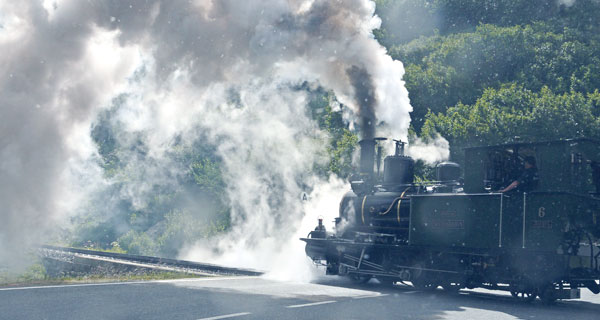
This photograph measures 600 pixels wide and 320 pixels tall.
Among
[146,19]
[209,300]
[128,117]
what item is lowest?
[209,300]

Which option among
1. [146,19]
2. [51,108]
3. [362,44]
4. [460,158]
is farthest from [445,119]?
[51,108]

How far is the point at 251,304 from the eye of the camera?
10.1 metres

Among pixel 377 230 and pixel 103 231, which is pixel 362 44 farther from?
pixel 103 231

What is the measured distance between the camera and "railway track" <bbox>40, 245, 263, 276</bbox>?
62.6 feet

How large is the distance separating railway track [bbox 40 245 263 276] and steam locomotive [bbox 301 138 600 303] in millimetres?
4718

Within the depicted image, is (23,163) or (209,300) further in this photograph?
(23,163)

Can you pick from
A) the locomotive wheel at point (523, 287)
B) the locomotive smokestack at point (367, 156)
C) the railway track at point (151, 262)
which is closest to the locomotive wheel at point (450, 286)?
the locomotive wheel at point (523, 287)

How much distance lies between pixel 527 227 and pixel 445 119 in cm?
1821

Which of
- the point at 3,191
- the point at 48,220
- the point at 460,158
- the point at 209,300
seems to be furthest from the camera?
the point at 460,158

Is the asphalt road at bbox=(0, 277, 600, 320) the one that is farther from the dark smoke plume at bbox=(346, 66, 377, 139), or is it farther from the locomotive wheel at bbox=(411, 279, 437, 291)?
the dark smoke plume at bbox=(346, 66, 377, 139)

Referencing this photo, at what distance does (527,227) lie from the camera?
459 inches

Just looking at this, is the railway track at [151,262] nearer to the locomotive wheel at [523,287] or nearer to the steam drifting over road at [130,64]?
the steam drifting over road at [130,64]

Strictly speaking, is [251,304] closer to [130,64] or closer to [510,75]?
[130,64]

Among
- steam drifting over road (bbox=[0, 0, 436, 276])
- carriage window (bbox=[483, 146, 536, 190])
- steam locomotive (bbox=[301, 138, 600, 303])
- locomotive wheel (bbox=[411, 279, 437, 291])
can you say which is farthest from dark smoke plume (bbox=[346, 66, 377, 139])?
carriage window (bbox=[483, 146, 536, 190])
